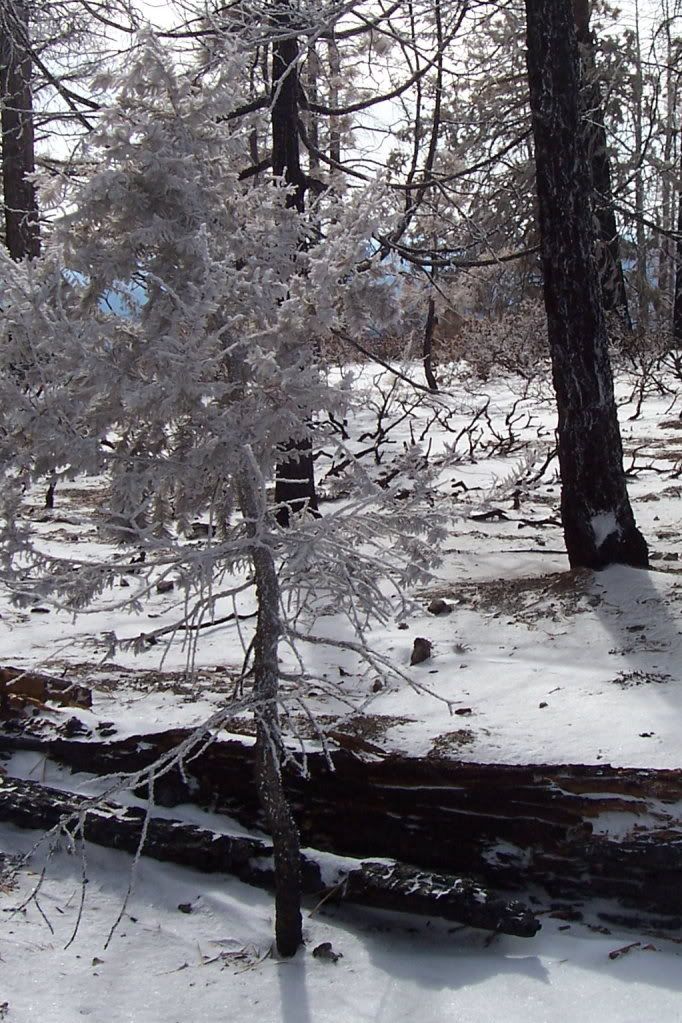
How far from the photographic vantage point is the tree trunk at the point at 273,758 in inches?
151

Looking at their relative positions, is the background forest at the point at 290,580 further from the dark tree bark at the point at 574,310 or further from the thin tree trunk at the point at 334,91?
the thin tree trunk at the point at 334,91

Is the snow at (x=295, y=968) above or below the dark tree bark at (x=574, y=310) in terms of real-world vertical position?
below

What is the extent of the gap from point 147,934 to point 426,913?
125 cm

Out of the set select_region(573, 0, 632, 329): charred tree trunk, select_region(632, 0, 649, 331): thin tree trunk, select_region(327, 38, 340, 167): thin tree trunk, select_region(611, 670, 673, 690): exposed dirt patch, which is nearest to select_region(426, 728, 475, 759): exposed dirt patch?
select_region(611, 670, 673, 690): exposed dirt patch

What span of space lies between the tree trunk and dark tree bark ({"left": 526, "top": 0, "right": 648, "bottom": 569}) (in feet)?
10.9

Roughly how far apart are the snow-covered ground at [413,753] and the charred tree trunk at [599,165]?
3.39 metres

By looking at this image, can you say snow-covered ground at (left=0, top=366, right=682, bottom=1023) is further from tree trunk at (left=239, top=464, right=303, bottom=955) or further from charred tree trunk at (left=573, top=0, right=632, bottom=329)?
charred tree trunk at (left=573, top=0, right=632, bottom=329)

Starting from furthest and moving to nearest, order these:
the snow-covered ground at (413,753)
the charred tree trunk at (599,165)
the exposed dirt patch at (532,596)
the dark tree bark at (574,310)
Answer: the charred tree trunk at (599,165)
the dark tree bark at (574,310)
the exposed dirt patch at (532,596)
the snow-covered ground at (413,753)

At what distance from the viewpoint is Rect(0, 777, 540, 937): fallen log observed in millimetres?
3824

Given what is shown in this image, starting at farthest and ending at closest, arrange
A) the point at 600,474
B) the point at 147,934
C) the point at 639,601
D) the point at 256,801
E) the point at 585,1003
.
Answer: the point at 600,474, the point at 639,601, the point at 256,801, the point at 147,934, the point at 585,1003

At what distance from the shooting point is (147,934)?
13.6ft

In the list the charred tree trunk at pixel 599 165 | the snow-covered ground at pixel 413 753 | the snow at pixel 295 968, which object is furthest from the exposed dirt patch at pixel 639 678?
the charred tree trunk at pixel 599 165

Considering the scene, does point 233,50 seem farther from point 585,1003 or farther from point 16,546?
point 585,1003

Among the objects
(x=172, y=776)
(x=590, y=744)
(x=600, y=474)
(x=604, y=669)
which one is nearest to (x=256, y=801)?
(x=172, y=776)
